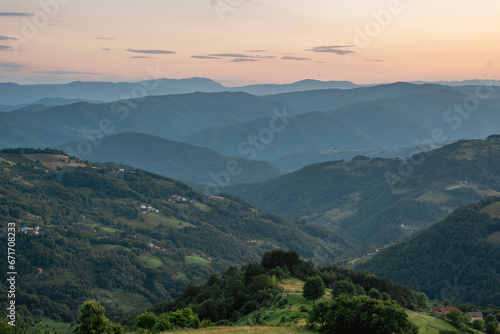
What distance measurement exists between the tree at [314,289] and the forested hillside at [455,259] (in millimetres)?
89658

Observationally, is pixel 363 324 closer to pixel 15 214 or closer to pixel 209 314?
pixel 209 314

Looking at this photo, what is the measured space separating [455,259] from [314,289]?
394 feet

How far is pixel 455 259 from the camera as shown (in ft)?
512

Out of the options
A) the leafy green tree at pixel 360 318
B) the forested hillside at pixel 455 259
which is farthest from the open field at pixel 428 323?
the forested hillside at pixel 455 259

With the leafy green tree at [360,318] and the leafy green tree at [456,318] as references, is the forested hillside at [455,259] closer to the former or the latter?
the leafy green tree at [456,318]

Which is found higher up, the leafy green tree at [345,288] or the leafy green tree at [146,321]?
the leafy green tree at [345,288]

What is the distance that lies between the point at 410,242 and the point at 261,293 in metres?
132

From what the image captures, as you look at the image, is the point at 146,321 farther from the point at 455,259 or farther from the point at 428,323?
the point at 455,259

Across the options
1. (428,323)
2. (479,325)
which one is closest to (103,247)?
(428,323)

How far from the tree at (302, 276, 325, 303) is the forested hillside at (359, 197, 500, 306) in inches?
3530

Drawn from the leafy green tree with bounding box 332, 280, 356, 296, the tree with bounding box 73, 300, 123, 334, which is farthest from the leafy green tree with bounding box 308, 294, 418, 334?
the tree with bounding box 73, 300, 123, 334

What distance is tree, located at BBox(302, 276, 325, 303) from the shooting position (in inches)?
2221

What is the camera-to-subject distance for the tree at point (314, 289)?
56.4m

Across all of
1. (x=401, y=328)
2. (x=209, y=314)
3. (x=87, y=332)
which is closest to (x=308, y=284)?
(x=209, y=314)
